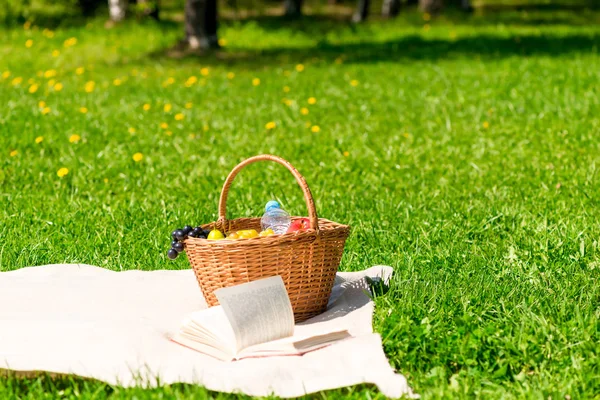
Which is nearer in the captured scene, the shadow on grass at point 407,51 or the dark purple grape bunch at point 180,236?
the dark purple grape bunch at point 180,236

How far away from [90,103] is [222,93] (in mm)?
1550

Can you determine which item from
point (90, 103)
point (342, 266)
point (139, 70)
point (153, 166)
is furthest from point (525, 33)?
point (342, 266)

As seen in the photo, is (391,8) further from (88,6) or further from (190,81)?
(190,81)

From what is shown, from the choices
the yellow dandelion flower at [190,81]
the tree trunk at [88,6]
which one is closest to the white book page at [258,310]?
the yellow dandelion flower at [190,81]

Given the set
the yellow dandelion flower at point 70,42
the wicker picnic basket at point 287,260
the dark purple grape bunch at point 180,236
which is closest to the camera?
the wicker picnic basket at point 287,260

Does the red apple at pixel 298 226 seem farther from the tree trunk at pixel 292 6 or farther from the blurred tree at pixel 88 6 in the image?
the tree trunk at pixel 292 6

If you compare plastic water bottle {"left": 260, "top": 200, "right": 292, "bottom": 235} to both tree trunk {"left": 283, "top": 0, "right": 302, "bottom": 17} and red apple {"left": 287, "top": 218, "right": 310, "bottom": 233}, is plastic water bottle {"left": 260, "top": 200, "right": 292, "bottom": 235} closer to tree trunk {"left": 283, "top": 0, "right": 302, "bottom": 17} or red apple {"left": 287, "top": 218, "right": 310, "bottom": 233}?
red apple {"left": 287, "top": 218, "right": 310, "bottom": 233}

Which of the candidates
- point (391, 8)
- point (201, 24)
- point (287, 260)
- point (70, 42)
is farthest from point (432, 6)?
point (287, 260)

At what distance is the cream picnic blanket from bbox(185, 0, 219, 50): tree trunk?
9.06m

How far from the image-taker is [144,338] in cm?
328

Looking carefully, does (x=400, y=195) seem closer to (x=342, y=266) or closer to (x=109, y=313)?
(x=342, y=266)

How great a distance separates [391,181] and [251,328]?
9.94ft

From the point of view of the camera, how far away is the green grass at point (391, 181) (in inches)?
123

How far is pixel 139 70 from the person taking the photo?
38.6 feet
